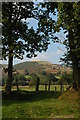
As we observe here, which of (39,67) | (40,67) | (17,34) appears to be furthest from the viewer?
(39,67)

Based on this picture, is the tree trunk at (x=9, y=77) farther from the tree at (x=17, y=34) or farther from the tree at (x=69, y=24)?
the tree at (x=69, y=24)

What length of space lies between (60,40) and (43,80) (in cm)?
1596

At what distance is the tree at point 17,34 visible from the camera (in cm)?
3516

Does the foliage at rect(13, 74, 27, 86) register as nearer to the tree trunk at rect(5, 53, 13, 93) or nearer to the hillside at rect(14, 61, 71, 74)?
the hillside at rect(14, 61, 71, 74)

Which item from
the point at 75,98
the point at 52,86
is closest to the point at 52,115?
the point at 75,98

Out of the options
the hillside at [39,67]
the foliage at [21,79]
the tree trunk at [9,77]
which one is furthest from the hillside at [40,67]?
the tree trunk at [9,77]

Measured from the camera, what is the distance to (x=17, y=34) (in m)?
36.5

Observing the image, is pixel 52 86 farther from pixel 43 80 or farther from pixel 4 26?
pixel 4 26

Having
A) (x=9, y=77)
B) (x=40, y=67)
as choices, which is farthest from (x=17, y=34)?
(x=40, y=67)

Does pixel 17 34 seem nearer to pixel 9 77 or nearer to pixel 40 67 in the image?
pixel 9 77

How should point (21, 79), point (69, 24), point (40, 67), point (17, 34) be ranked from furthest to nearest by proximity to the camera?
1. point (40, 67)
2. point (21, 79)
3. point (17, 34)
4. point (69, 24)

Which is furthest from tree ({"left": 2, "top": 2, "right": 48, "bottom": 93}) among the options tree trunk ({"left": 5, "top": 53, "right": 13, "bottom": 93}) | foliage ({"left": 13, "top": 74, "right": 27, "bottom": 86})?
foliage ({"left": 13, "top": 74, "right": 27, "bottom": 86})

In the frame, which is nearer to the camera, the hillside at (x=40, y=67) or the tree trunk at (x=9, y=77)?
the tree trunk at (x=9, y=77)

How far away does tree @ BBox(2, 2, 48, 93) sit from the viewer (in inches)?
1384
